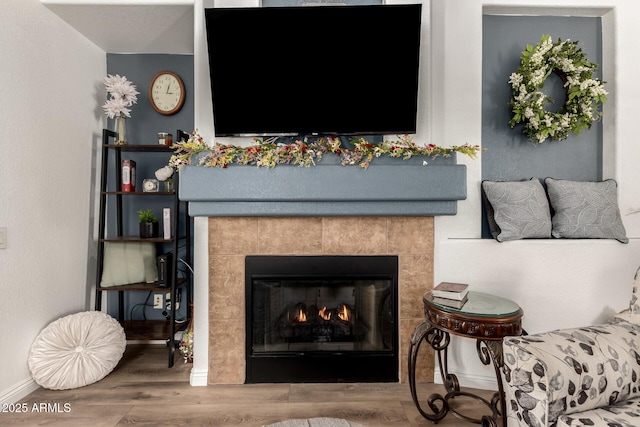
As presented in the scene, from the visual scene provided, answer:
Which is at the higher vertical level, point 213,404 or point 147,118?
point 147,118

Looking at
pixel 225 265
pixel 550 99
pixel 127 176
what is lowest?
pixel 225 265

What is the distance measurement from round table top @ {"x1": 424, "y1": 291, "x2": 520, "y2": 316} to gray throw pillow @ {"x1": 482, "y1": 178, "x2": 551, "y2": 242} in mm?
449

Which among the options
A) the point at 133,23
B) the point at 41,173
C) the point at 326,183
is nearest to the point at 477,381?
the point at 326,183

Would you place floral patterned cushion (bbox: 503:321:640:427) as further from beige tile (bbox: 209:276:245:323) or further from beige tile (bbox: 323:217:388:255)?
beige tile (bbox: 209:276:245:323)

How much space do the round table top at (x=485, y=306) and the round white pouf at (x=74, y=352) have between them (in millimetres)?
1947

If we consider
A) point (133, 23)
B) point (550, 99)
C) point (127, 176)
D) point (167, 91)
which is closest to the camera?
point (550, 99)

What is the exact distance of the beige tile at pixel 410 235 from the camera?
2.14 m

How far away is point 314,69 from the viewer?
1.96 metres

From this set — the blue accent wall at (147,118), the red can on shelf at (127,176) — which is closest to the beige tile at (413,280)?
the blue accent wall at (147,118)

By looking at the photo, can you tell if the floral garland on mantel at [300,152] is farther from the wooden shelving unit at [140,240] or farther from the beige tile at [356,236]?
the wooden shelving unit at [140,240]

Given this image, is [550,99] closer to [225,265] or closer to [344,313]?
[344,313]

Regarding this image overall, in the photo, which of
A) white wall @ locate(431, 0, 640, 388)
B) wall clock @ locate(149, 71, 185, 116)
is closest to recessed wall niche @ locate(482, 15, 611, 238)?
white wall @ locate(431, 0, 640, 388)

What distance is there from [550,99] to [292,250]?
185 cm

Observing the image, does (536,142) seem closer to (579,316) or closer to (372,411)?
(579,316)
